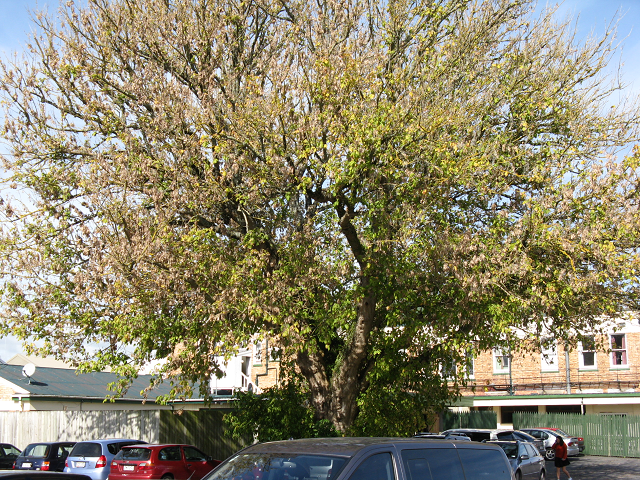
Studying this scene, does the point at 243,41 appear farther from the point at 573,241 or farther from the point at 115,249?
the point at 573,241

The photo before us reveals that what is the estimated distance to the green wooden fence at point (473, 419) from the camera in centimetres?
3597

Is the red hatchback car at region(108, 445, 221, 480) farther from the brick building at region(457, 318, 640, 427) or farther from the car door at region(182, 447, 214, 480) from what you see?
the brick building at region(457, 318, 640, 427)

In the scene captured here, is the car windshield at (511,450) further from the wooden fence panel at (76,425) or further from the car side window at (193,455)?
the wooden fence panel at (76,425)

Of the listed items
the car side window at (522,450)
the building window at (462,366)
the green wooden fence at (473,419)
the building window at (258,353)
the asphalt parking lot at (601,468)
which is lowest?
the asphalt parking lot at (601,468)

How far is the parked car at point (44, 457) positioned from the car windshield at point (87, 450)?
67.2 inches

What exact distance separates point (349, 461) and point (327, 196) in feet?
30.9

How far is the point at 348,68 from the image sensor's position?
13.1m

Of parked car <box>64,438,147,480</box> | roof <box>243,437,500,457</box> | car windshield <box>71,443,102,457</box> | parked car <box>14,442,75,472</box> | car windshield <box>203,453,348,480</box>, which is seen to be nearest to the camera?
car windshield <box>203,453,348,480</box>

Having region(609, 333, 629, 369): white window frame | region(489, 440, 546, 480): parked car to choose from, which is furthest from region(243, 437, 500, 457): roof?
region(609, 333, 629, 369): white window frame

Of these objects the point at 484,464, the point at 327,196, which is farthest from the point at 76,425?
the point at 484,464

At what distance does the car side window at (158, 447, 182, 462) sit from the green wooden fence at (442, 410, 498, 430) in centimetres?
2165

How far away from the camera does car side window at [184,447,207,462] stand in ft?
59.6

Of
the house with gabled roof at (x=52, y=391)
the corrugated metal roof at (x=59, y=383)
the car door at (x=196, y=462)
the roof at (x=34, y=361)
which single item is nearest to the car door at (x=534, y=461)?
the car door at (x=196, y=462)

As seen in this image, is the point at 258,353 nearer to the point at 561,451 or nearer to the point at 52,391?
the point at 561,451
